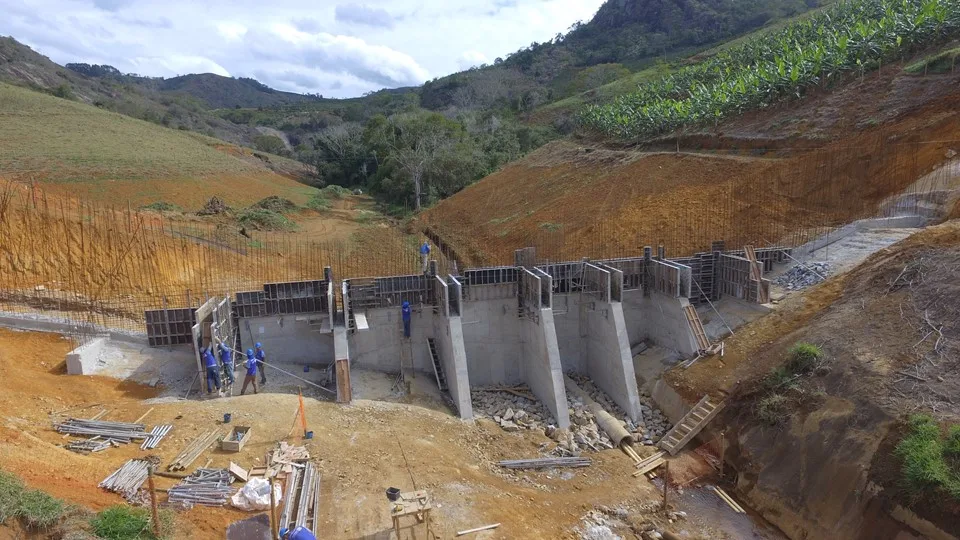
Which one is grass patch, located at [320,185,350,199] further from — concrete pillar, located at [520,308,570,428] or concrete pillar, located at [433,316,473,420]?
concrete pillar, located at [520,308,570,428]

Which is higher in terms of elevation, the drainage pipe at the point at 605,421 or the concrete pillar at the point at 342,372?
the concrete pillar at the point at 342,372

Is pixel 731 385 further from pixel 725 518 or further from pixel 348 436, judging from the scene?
pixel 348 436

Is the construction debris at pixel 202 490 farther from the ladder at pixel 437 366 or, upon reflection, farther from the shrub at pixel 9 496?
the ladder at pixel 437 366

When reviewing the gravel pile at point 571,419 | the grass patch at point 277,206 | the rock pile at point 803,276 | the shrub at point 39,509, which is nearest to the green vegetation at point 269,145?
the grass patch at point 277,206

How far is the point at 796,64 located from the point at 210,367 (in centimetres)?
3532

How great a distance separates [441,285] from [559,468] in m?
6.30

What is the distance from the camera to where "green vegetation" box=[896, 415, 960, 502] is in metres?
9.38

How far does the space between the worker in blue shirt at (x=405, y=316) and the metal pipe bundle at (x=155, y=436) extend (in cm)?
703

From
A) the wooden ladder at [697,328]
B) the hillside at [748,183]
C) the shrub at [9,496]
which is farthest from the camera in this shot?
the hillside at [748,183]

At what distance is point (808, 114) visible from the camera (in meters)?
29.0

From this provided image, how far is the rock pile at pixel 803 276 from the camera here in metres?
Answer: 16.7

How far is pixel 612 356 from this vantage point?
17.2 m

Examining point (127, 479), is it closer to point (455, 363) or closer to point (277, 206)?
point (455, 363)

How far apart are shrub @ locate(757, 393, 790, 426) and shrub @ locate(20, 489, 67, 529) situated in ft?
44.8
